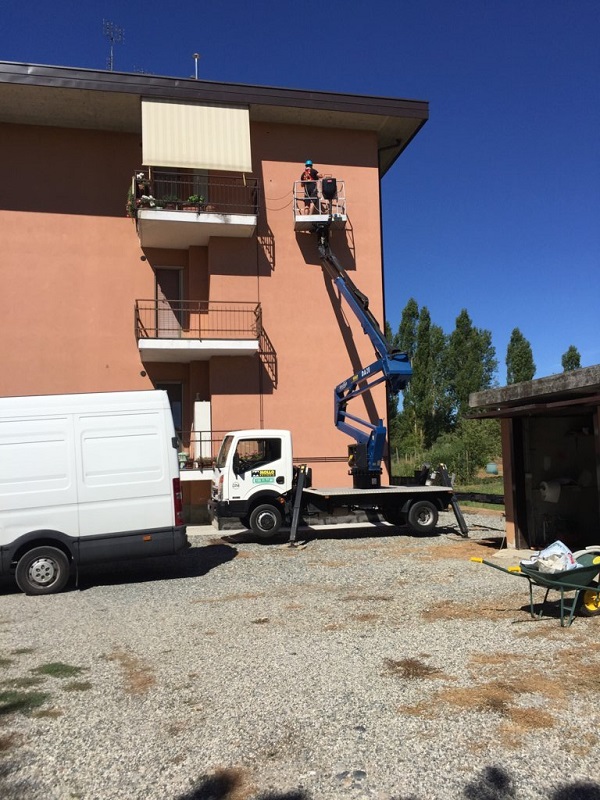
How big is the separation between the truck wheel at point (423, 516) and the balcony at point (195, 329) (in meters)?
6.03

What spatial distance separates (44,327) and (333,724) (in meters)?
15.4

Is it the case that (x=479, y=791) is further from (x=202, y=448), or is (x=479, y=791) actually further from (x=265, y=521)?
(x=202, y=448)

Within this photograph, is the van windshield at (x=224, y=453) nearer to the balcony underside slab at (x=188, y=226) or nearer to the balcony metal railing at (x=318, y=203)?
the balcony underside slab at (x=188, y=226)

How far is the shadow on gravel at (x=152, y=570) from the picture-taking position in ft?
32.2

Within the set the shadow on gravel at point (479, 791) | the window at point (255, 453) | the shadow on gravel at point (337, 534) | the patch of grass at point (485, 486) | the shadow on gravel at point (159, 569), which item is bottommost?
the patch of grass at point (485, 486)

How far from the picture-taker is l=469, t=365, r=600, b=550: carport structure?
11305 millimetres

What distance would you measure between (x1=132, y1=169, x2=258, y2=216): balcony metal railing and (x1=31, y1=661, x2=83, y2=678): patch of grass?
1371 cm

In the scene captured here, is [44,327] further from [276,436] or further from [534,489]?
[534,489]

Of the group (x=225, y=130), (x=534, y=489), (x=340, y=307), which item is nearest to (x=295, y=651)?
(x=534, y=489)

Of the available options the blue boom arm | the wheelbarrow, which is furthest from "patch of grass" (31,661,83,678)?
the blue boom arm

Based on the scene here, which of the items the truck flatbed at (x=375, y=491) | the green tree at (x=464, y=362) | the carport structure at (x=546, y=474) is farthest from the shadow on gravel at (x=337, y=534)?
the green tree at (x=464, y=362)

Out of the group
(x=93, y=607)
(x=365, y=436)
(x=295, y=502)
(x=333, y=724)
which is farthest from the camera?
(x=365, y=436)

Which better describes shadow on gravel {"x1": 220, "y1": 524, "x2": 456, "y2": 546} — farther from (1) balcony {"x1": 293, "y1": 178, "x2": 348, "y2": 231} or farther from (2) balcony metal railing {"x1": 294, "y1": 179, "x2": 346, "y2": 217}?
(2) balcony metal railing {"x1": 294, "y1": 179, "x2": 346, "y2": 217}

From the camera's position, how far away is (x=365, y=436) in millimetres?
15781
